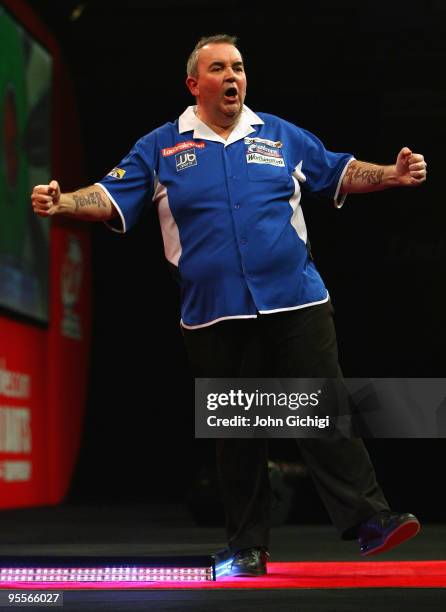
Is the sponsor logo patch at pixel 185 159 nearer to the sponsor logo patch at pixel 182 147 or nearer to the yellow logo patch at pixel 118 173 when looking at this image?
the sponsor logo patch at pixel 182 147

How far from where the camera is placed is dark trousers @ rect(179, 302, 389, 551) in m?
2.80

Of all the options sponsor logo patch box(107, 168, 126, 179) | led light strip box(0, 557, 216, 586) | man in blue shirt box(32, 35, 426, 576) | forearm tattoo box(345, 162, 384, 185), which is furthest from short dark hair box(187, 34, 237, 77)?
led light strip box(0, 557, 216, 586)

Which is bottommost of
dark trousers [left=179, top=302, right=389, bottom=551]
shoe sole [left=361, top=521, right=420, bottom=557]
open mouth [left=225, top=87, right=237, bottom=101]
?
shoe sole [left=361, top=521, right=420, bottom=557]

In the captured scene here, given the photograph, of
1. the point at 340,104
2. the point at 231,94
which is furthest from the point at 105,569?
the point at 340,104

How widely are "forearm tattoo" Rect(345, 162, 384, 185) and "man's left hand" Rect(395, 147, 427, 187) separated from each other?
0.07m

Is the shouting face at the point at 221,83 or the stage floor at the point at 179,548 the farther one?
the shouting face at the point at 221,83

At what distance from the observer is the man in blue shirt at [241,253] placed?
110 inches

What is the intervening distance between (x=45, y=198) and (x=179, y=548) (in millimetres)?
1907

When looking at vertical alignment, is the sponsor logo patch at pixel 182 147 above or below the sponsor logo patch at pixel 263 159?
above

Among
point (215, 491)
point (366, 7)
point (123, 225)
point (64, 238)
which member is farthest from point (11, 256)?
point (123, 225)

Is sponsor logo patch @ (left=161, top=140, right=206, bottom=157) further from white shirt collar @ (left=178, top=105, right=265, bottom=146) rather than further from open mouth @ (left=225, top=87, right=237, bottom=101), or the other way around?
open mouth @ (left=225, top=87, right=237, bottom=101)

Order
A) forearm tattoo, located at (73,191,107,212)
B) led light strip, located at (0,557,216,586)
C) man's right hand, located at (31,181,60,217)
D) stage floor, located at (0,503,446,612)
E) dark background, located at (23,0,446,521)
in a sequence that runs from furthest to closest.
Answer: dark background, located at (23,0,446,521), forearm tattoo, located at (73,191,107,212), man's right hand, located at (31,181,60,217), led light strip, located at (0,557,216,586), stage floor, located at (0,503,446,612)

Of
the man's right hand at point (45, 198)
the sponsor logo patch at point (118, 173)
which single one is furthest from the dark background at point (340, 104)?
the man's right hand at point (45, 198)

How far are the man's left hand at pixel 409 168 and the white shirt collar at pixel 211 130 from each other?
0.38 metres
